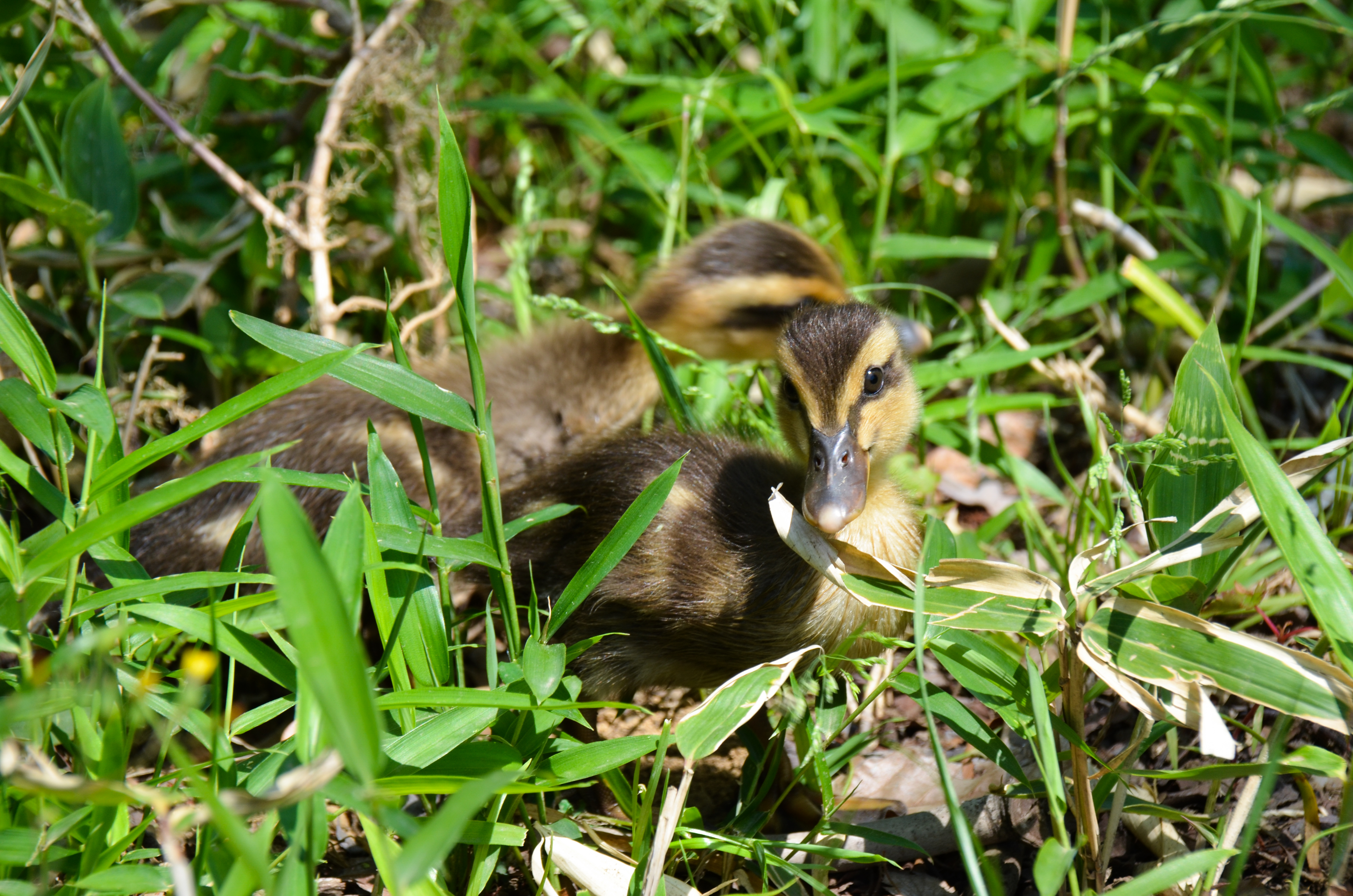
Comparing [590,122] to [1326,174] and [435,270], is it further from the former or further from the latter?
[1326,174]

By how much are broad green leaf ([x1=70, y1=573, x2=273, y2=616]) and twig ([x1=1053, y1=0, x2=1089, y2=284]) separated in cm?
237

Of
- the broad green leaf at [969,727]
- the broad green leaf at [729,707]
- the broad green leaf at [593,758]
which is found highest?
the broad green leaf at [729,707]

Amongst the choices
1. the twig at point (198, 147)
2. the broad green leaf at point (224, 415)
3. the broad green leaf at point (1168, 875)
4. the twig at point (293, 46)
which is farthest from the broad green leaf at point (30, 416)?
the broad green leaf at point (1168, 875)

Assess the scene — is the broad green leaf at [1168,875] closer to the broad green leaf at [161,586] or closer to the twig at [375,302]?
the broad green leaf at [161,586]

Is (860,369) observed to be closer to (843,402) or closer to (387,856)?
(843,402)

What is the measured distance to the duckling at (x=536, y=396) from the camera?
8.23ft

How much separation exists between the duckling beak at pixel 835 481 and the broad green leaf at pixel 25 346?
125 cm

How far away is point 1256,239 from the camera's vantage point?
86.6 inches

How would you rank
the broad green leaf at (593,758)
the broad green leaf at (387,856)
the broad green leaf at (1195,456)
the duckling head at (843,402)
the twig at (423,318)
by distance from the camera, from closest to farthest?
the broad green leaf at (387,856) → the broad green leaf at (593,758) → the broad green leaf at (1195,456) → the duckling head at (843,402) → the twig at (423,318)

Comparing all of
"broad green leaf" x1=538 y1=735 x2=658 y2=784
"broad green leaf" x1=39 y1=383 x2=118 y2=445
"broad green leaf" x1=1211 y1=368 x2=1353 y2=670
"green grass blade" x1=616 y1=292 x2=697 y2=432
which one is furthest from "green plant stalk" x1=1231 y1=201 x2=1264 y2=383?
"broad green leaf" x1=39 y1=383 x2=118 y2=445

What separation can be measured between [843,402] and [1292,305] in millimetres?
1536

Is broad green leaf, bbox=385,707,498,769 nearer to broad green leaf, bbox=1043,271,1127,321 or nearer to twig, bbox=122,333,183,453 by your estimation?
twig, bbox=122,333,183,453

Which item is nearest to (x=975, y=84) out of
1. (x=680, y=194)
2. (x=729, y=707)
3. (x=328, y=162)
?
(x=680, y=194)

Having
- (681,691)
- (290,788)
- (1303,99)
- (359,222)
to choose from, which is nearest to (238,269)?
(359,222)
